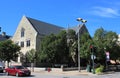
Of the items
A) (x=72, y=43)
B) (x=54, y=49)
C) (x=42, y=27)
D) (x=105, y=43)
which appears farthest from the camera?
(x=42, y=27)

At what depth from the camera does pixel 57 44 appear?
53.8 metres

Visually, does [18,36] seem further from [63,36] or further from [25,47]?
[63,36]

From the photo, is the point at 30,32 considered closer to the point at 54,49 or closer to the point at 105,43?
the point at 54,49

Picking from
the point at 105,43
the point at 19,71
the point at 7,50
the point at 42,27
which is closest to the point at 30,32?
the point at 42,27

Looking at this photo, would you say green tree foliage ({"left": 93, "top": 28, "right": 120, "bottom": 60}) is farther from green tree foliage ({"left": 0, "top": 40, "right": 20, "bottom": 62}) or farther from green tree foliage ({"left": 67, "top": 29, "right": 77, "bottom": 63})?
green tree foliage ({"left": 0, "top": 40, "right": 20, "bottom": 62})

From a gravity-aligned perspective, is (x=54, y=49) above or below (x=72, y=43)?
below

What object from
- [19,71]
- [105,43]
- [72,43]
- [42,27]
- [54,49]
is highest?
[42,27]

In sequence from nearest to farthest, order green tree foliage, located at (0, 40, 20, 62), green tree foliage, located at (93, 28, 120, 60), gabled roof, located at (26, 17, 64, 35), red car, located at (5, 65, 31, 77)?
red car, located at (5, 65, 31, 77) < green tree foliage, located at (93, 28, 120, 60) < green tree foliage, located at (0, 40, 20, 62) < gabled roof, located at (26, 17, 64, 35)

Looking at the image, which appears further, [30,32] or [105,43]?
[30,32]

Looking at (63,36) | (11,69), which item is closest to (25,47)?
(63,36)

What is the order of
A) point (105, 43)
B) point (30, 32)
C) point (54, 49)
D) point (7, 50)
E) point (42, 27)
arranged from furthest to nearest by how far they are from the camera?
point (42, 27), point (30, 32), point (7, 50), point (54, 49), point (105, 43)

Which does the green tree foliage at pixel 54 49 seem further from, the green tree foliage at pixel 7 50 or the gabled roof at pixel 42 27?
the gabled roof at pixel 42 27

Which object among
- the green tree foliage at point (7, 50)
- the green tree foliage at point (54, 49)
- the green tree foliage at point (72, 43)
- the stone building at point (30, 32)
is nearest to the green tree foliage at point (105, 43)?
the green tree foliage at point (72, 43)

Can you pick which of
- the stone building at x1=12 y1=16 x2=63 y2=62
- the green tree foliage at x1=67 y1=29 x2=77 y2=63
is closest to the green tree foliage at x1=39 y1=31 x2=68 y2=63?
the green tree foliage at x1=67 y1=29 x2=77 y2=63
